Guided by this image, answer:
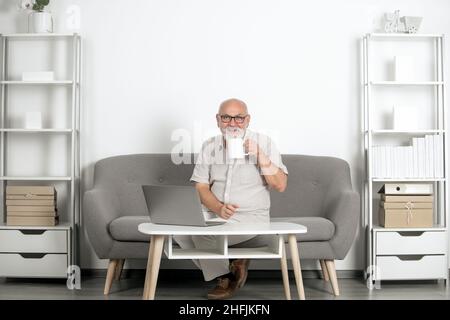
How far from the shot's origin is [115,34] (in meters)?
5.04

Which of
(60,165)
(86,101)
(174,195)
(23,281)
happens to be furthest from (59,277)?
(174,195)

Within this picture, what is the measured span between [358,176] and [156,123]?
4.82 ft

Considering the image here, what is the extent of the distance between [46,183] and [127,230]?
109cm

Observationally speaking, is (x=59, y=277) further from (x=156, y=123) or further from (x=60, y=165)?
(x=156, y=123)

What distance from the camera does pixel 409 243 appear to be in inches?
180

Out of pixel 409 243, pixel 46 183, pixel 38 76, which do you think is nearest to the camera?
pixel 409 243

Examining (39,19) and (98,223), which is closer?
(98,223)

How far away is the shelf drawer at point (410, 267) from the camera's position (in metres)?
4.58

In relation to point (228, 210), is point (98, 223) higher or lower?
lower

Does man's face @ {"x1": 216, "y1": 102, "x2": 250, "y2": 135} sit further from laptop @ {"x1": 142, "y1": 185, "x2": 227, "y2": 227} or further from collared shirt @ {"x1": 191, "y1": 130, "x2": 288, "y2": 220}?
laptop @ {"x1": 142, "y1": 185, "x2": 227, "y2": 227}

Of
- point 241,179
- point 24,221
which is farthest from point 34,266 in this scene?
point 241,179

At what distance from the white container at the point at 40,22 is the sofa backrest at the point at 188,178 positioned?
3.20 feet

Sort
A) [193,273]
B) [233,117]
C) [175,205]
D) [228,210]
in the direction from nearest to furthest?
[175,205]
[228,210]
[233,117]
[193,273]

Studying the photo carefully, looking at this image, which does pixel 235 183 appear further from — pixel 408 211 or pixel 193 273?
pixel 408 211
